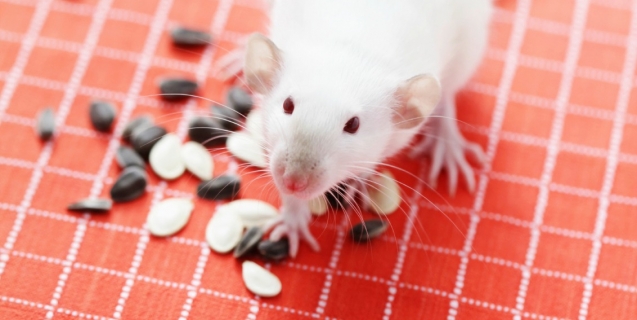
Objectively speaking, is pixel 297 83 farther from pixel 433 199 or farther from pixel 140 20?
pixel 140 20

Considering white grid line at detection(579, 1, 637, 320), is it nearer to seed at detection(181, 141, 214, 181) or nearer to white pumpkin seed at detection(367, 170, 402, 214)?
white pumpkin seed at detection(367, 170, 402, 214)

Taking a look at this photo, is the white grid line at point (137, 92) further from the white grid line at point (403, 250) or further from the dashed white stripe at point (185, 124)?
the white grid line at point (403, 250)

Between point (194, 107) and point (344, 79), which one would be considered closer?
point (344, 79)

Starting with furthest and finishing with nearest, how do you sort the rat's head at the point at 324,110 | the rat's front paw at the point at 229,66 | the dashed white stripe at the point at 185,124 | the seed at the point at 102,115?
the rat's front paw at the point at 229,66 → the seed at the point at 102,115 → the dashed white stripe at the point at 185,124 → the rat's head at the point at 324,110

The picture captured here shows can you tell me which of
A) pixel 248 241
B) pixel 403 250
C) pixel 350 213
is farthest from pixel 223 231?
pixel 403 250

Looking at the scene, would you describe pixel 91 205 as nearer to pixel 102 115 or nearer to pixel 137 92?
pixel 102 115

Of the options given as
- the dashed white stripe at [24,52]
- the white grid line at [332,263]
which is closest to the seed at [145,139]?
the dashed white stripe at [24,52]
